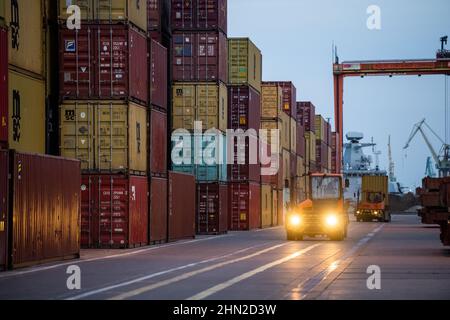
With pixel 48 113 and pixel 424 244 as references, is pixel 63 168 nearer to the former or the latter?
pixel 48 113

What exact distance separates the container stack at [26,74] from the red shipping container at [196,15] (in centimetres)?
1597

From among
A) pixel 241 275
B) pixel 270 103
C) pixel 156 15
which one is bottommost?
pixel 241 275

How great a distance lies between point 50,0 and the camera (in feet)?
121

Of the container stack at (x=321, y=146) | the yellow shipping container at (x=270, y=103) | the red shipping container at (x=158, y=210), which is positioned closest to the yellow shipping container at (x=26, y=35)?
the red shipping container at (x=158, y=210)

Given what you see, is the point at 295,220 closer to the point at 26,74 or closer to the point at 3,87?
the point at 26,74

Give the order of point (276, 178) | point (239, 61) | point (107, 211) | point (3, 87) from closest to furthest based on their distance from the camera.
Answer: point (3, 87) → point (107, 211) → point (239, 61) → point (276, 178)

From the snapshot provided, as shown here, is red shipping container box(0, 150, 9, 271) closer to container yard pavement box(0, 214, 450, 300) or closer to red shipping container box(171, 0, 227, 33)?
container yard pavement box(0, 214, 450, 300)

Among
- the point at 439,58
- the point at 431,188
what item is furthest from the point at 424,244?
the point at 439,58

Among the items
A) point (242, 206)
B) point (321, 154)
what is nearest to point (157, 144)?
point (242, 206)

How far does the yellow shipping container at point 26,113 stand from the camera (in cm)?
3027

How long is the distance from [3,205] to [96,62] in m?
11.9

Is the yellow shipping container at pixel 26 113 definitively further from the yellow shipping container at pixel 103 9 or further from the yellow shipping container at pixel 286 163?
the yellow shipping container at pixel 286 163

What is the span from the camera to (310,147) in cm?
9550

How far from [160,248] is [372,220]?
5832cm
